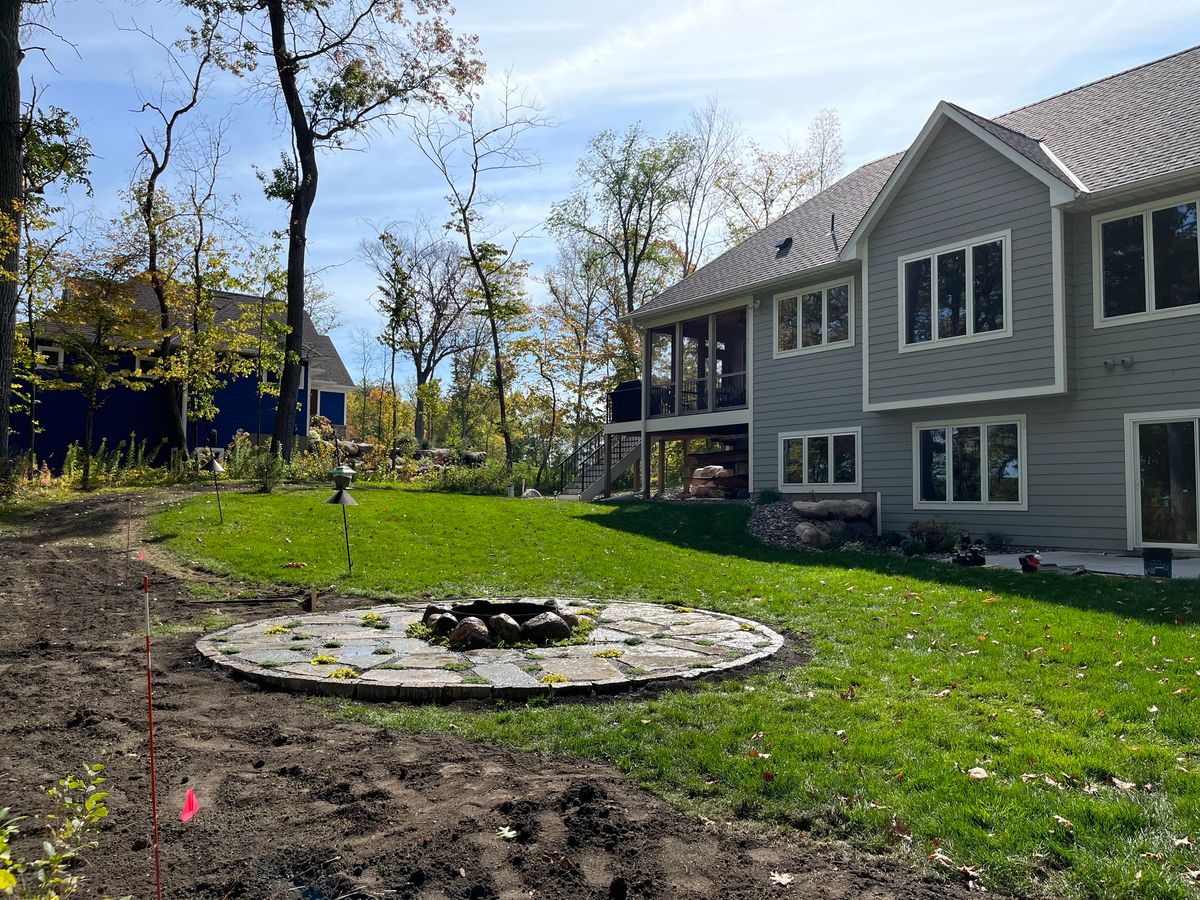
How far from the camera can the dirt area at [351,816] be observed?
2779mm

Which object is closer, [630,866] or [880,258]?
[630,866]

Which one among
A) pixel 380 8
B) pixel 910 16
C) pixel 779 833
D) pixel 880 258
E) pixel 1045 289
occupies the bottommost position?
pixel 779 833

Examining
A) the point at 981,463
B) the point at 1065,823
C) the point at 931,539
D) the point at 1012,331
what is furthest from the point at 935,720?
the point at 981,463

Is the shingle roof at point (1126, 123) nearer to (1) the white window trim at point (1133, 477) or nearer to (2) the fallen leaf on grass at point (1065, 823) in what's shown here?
(1) the white window trim at point (1133, 477)

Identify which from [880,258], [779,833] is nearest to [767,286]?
[880,258]

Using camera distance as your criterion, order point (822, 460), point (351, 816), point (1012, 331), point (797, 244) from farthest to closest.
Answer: point (797, 244)
point (822, 460)
point (1012, 331)
point (351, 816)

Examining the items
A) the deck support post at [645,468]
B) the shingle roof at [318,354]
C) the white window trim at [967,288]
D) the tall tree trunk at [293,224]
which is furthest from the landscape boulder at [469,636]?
the shingle roof at [318,354]

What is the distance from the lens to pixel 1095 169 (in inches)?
474

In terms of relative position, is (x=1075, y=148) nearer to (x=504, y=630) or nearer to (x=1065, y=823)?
(x=504, y=630)

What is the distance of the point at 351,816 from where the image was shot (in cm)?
326

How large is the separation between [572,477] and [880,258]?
13.1m

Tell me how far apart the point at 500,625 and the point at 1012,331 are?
393 inches

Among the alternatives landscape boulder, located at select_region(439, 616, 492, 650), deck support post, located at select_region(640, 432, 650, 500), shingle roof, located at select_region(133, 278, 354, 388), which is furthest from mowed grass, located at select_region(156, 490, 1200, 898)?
shingle roof, located at select_region(133, 278, 354, 388)

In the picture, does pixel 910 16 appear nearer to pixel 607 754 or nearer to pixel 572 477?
pixel 607 754
